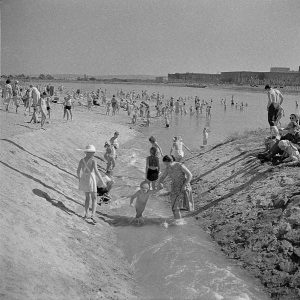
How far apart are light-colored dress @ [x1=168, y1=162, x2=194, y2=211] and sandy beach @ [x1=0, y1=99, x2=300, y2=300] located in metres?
0.84

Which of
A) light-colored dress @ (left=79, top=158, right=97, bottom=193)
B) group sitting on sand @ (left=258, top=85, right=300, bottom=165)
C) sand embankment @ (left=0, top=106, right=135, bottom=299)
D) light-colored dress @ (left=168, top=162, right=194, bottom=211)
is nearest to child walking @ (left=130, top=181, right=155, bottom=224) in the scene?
light-colored dress @ (left=168, top=162, right=194, bottom=211)

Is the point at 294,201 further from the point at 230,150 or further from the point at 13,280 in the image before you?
the point at 230,150

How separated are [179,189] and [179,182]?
0.16 metres

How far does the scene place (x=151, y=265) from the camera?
22.9ft

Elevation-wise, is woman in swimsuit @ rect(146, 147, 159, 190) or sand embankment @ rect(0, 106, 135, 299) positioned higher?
woman in swimsuit @ rect(146, 147, 159, 190)

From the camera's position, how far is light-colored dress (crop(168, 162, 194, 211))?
8.28 meters

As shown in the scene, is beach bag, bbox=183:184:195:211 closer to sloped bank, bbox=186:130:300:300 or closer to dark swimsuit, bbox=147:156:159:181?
sloped bank, bbox=186:130:300:300

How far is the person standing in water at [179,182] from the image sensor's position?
818 centimetres

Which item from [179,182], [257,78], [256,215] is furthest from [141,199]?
[257,78]

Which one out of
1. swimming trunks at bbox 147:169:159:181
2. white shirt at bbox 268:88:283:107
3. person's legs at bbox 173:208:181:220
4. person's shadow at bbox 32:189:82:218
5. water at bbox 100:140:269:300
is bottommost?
water at bbox 100:140:269:300

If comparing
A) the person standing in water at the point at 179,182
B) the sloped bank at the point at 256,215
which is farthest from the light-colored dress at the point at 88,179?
the sloped bank at the point at 256,215

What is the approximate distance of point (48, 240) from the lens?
641 centimetres

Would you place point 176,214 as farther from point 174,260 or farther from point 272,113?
point 272,113

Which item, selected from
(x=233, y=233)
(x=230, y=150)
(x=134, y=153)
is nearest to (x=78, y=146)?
(x=134, y=153)
